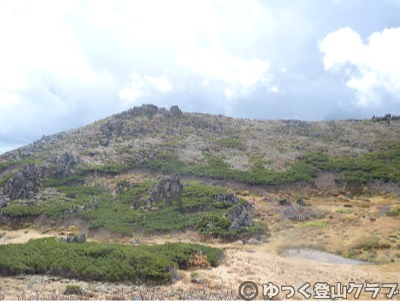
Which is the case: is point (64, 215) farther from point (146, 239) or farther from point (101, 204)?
point (146, 239)

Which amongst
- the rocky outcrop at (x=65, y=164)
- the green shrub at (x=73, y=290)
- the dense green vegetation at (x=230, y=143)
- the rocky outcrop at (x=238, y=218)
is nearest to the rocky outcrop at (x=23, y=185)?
the rocky outcrop at (x=65, y=164)

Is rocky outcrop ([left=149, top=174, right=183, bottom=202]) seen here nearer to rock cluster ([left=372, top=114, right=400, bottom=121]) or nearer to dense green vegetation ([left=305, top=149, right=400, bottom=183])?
dense green vegetation ([left=305, top=149, right=400, bottom=183])

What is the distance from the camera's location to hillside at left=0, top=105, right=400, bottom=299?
57.6 ft

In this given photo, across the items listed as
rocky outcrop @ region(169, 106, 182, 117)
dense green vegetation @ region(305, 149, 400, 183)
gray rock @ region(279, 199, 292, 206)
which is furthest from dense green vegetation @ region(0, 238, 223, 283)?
rocky outcrop @ region(169, 106, 182, 117)

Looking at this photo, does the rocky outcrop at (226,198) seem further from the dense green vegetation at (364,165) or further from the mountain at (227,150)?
the dense green vegetation at (364,165)

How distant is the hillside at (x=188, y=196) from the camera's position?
57.6ft

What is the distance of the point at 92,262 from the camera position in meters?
15.3

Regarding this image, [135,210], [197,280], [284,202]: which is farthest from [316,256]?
[135,210]

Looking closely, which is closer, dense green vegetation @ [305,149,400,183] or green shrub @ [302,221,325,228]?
green shrub @ [302,221,325,228]

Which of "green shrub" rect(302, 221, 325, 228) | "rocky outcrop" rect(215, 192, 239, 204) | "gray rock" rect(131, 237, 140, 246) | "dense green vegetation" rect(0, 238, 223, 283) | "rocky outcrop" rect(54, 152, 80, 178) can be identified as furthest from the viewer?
"rocky outcrop" rect(54, 152, 80, 178)

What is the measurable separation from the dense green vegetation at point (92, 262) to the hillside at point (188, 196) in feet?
0.19

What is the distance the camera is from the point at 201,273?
16406 millimetres

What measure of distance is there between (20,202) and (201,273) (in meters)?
28.4

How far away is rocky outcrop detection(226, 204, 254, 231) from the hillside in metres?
0.16
